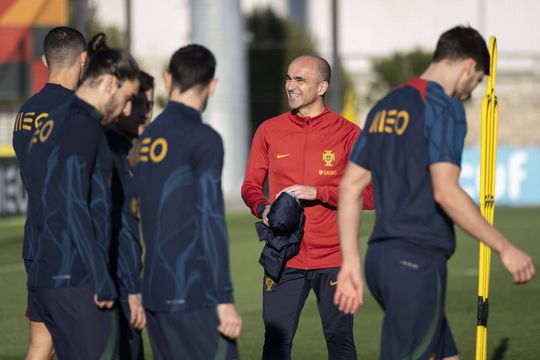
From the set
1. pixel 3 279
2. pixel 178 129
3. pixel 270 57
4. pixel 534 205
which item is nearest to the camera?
pixel 178 129

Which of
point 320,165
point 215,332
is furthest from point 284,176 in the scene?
point 215,332

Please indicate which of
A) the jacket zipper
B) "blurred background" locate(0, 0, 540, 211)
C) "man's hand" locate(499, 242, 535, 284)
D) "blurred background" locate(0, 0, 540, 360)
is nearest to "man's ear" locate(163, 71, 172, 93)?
"blurred background" locate(0, 0, 540, 360)

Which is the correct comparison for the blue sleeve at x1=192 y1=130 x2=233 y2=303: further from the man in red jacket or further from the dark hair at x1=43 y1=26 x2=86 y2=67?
the man in red jacket

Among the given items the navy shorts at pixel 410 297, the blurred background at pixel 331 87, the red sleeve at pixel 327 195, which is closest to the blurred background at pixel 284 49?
the blurred background at pixel 331 87

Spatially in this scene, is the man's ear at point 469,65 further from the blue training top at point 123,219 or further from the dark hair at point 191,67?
the blue training top at point 123,219

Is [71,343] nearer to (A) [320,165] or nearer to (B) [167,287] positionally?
(B) [167,287]

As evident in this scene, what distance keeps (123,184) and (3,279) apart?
9.00 metres

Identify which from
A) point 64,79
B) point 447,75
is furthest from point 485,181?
point 64,79

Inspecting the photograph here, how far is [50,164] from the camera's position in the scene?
221 inches

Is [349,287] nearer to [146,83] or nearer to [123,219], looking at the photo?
[123,219]

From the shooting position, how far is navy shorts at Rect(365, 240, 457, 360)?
18.1 feet

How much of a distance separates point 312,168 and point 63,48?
72.5 inches

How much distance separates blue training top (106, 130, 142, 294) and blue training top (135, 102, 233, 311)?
0.49m

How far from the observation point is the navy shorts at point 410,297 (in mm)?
5531
